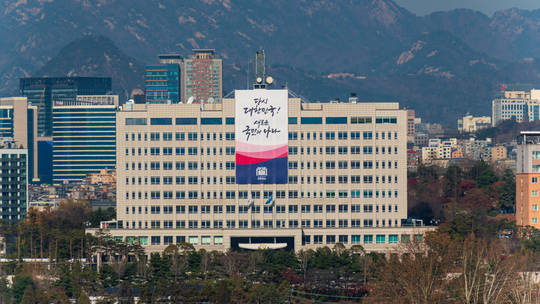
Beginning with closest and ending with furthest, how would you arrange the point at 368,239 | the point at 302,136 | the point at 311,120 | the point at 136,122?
the point at 368,239 → the point at 311,120 → the point at 302,136 → the point at 136,122

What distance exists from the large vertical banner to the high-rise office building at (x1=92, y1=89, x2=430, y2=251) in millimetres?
273

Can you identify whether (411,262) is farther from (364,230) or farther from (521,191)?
(521,191)

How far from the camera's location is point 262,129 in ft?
527

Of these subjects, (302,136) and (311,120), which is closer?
(311,120)

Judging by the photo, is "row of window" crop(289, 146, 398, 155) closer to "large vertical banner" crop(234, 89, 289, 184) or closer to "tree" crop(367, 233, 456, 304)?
"large vertical banner" crop(234, 89, 289, 184)

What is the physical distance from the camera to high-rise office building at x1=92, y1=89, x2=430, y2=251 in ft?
530

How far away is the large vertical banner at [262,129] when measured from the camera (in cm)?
16025

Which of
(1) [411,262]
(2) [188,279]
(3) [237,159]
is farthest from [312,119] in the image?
(1) [411,262]

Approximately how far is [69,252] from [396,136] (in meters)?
46.8

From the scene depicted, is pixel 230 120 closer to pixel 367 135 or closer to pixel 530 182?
pixel 367 135

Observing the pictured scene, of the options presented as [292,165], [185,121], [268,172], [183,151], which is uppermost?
[185,121]

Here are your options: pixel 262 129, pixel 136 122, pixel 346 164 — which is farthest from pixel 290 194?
pixel 136 122

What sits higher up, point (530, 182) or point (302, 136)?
point (302, 136)

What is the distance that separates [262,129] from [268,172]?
596 centimetres
